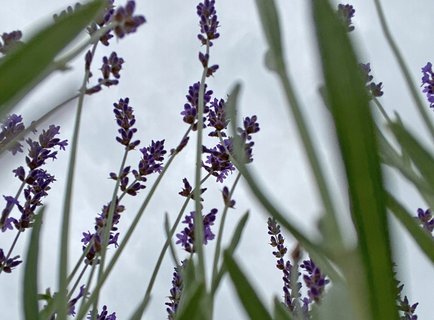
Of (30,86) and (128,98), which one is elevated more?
(128,98)

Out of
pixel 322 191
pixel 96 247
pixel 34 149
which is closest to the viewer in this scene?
pixel 322 191

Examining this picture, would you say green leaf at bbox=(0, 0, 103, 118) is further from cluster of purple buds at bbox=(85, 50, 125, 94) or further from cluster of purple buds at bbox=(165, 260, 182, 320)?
cluster of purple buds at bbox=(165, 260, 182, 320)

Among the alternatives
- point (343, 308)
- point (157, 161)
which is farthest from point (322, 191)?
point (157, 161)

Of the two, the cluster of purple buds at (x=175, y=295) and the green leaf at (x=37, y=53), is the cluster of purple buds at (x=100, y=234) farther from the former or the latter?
the green leaf at (x=37, y=53)

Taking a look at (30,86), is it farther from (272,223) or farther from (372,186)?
(272,223)

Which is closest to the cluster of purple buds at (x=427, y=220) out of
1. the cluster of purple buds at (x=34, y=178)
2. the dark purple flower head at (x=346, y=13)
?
the dark purple flower head at (x=346, y=13)

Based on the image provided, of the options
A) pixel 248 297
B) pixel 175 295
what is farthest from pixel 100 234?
pixel 248 297

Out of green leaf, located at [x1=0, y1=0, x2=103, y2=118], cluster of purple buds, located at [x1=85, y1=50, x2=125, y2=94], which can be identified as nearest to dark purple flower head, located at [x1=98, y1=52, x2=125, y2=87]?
cluster of purple buds, located at [x1=85, y1=50, x2=125, y2=94]
